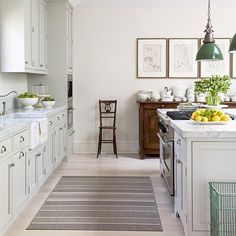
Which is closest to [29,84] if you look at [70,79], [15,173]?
[70,79]

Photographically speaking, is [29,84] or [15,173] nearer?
[15,173]

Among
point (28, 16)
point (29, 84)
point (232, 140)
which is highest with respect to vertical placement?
point (28, 16)

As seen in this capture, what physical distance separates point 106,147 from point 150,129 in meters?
1.01

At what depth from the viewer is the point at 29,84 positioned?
20.8 feet

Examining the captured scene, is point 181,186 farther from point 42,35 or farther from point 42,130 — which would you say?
point 42,35

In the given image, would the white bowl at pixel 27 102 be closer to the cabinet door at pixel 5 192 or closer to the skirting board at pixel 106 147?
the skirting board at pixel 106 147

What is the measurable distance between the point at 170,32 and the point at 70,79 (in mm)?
1973

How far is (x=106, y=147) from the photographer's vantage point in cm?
731

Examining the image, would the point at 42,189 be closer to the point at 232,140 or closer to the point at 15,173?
the point at 15,173

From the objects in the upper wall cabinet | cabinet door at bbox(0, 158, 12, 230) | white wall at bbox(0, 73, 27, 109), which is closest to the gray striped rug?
cabinet door at bbox(0, 158, 12, 230)

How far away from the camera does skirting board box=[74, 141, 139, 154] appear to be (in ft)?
23.9

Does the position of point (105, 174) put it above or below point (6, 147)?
below

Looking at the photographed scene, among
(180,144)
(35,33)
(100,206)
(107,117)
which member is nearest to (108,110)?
(107,117)

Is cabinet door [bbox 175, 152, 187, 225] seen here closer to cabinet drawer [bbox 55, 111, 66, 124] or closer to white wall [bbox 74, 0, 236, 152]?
cabinet drawer [bbox 55, 111, 66, 124]
